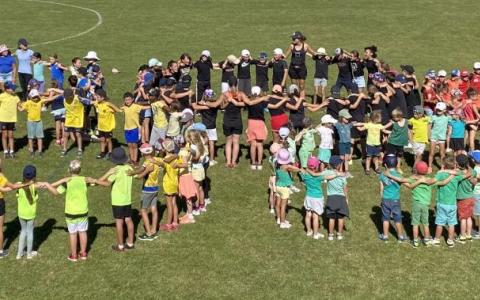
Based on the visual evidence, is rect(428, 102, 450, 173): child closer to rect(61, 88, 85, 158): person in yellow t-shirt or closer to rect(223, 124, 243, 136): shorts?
rect(223, 124, 243, 136): shorts

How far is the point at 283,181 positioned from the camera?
13633mm

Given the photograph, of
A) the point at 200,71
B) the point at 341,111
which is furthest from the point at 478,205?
the point at 200,71

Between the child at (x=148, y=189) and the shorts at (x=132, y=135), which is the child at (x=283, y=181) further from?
the shorts at (x=132, y=135)

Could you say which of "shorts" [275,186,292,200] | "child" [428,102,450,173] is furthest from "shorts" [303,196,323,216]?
"child" [428,102,450,173]

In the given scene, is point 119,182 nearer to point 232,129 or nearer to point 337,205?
point 337,205

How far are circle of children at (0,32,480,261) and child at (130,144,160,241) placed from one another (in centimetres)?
3

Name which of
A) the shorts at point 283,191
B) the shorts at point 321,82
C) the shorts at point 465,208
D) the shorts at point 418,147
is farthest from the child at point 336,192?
the shorts at point 321,82

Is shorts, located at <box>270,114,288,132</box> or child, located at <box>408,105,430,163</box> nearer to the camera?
child, located at <box>408,105,430,163</box>

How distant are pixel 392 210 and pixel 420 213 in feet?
2.10

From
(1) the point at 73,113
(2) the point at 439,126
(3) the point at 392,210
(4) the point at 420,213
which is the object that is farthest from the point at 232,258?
(2) the point at 439,126

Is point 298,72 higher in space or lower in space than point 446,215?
higher

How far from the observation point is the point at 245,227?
14.2m

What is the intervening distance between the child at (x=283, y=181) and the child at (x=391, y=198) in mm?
2095

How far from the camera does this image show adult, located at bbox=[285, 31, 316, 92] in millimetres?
21969
